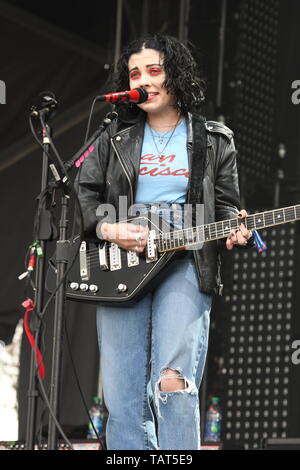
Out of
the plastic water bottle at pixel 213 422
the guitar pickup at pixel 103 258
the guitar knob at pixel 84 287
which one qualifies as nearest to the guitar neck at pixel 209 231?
the guitar pickup at pixel 103 258

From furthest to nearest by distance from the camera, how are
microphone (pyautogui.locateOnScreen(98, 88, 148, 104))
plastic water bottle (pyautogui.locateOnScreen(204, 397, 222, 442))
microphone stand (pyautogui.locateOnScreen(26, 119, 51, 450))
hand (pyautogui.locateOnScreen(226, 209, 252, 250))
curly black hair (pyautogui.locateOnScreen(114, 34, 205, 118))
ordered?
plastic water bottle (pyautogui.locateOnScreen(204, 397, 222, 442)), curly black hair (pyautogui.locateOnScreen(114, 34, 205, 118)), hand (pyautogui.locateOnScreen(226, 209, 252, 250)), microphone (pyautogui.locateOnScreen(98, 88, 148, 104)), microphone stand (pyautogui.locateOnScreen(26, 119, 51, 450))

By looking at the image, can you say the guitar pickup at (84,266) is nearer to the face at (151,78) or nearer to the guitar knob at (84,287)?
the guitar knob at (84,287)

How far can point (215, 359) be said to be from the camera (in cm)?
586

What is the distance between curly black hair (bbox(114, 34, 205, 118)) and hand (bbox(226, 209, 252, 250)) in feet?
1.96

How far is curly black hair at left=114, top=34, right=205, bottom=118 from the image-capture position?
383cm

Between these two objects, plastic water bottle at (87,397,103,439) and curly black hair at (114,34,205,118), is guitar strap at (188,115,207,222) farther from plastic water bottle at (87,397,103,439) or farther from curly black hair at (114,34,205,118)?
plastic water bottle at (87,397,103,439)

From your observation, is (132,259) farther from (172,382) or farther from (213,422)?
(213,422)

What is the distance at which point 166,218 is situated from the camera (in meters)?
3.70

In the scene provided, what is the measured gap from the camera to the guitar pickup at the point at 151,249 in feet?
12.0

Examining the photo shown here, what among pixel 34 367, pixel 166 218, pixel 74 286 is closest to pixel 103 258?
pixel 74 286

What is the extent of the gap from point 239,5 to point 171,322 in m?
3.19

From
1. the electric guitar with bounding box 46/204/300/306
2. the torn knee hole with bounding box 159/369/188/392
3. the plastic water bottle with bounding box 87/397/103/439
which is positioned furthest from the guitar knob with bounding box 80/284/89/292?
the plastic water bottle with bounding box 87/397/103/439

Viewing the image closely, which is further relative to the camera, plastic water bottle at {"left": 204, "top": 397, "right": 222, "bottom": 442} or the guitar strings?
plastic water bottle at {"left": 204, "top": 397, "right": 222, "bottom": 442}
